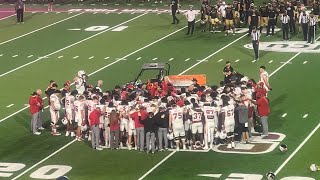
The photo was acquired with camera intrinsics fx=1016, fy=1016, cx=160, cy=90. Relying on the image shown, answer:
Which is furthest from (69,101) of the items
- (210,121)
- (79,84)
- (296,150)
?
(296,150)

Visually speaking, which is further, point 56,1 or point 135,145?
point 56,1

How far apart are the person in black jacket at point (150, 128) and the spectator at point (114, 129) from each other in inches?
28.5

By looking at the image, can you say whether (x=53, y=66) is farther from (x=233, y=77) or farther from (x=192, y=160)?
(x=192, y=160)

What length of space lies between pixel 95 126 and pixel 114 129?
591 mm

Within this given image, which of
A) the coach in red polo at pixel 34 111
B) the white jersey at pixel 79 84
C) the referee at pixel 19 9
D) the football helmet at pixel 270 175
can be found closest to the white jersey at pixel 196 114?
the football helmet at pixel 270 175

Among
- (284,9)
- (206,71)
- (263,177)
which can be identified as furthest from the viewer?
(284,9)

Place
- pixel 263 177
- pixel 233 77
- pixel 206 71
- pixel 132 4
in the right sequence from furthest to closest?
pixel 132 4 → pixel 206 71 → pixel 233 77 → pixel 263 177

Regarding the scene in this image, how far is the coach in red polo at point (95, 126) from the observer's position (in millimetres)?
28781

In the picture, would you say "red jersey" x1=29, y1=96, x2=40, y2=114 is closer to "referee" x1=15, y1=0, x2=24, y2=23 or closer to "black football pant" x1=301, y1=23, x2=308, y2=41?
"black football pant" x1=301, y1=23, x2=308, y2=41

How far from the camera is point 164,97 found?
2927 centimetres

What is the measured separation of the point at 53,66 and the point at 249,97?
1363 cm

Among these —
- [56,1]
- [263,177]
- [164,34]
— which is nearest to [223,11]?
[164,34]

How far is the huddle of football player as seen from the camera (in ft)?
93.0

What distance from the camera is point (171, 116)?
28.3 metres
